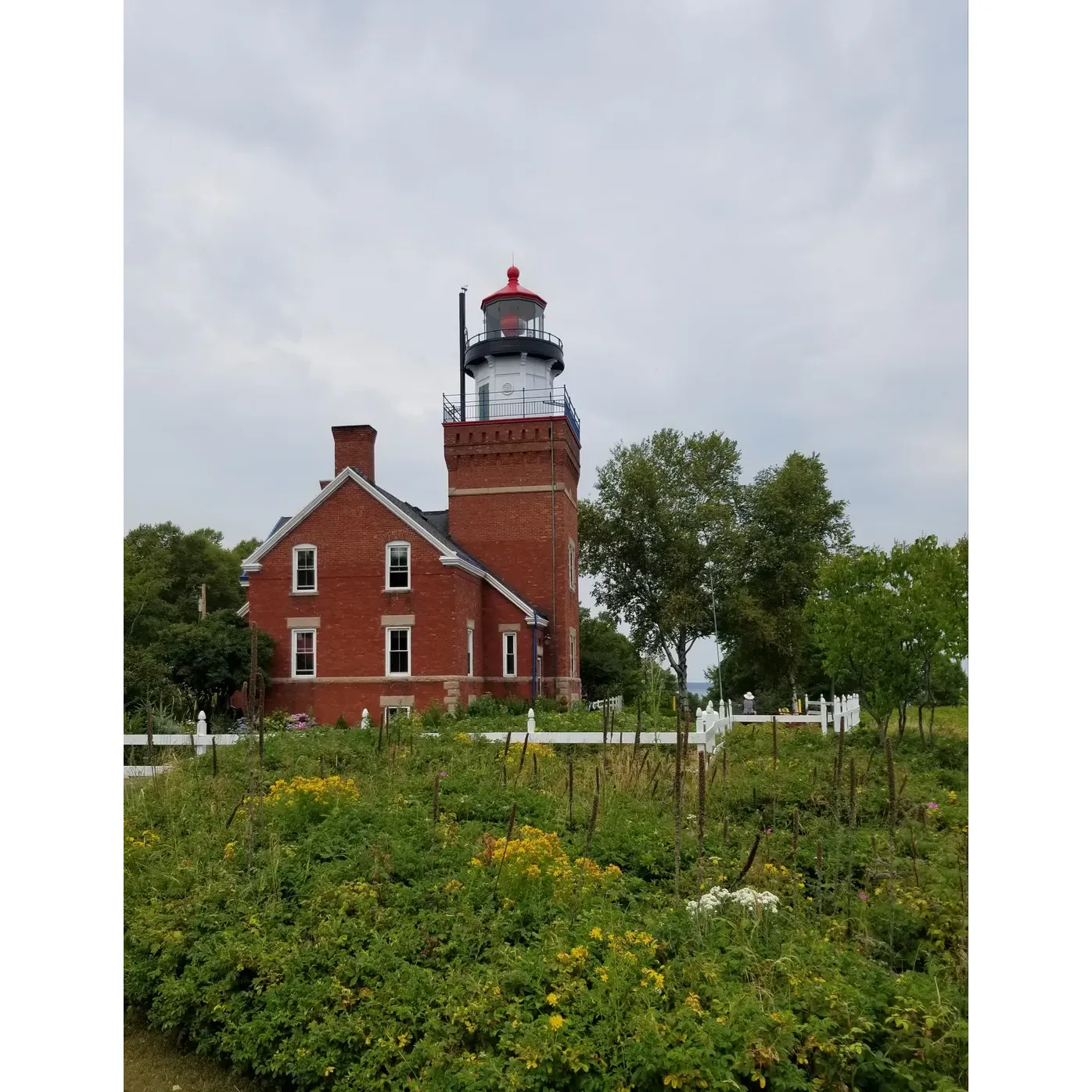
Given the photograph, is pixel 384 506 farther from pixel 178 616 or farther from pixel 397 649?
pixel 178 616

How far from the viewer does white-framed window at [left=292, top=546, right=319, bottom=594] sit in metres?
24.6

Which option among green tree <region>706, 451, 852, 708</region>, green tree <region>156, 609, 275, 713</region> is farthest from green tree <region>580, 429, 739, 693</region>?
green tree <region>156, 609, 275, 713</region>

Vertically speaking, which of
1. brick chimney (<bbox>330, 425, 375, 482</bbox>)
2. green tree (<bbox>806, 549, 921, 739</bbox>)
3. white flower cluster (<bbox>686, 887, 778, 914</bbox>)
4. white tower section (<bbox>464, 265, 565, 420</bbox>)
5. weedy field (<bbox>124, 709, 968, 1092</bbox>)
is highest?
white tower section (<bbox>464, 265, 565, 420</bbox>)

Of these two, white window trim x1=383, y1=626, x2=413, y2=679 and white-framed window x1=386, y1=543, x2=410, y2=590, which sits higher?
white-framed window x1=386, y1=543, x2=410, y2=590

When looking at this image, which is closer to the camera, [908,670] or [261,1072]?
[261,1072]

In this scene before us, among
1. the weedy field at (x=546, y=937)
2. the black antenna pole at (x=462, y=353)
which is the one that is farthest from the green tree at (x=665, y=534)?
the weedy field at (x=546, y=937)

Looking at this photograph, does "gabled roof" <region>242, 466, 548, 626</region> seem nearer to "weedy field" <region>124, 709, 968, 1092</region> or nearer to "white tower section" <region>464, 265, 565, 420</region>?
"white tower section" <region>464, 265, 565, 420</region>

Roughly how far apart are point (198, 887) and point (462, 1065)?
2.91m

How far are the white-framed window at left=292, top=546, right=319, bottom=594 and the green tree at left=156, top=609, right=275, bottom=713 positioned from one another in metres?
2.05

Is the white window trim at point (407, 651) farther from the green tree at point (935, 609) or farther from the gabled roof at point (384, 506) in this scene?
the green tree at point (935, 609)

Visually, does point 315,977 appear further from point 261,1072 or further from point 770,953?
point 770,953

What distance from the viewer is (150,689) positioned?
66.3 feet

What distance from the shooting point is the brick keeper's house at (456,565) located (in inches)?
950
